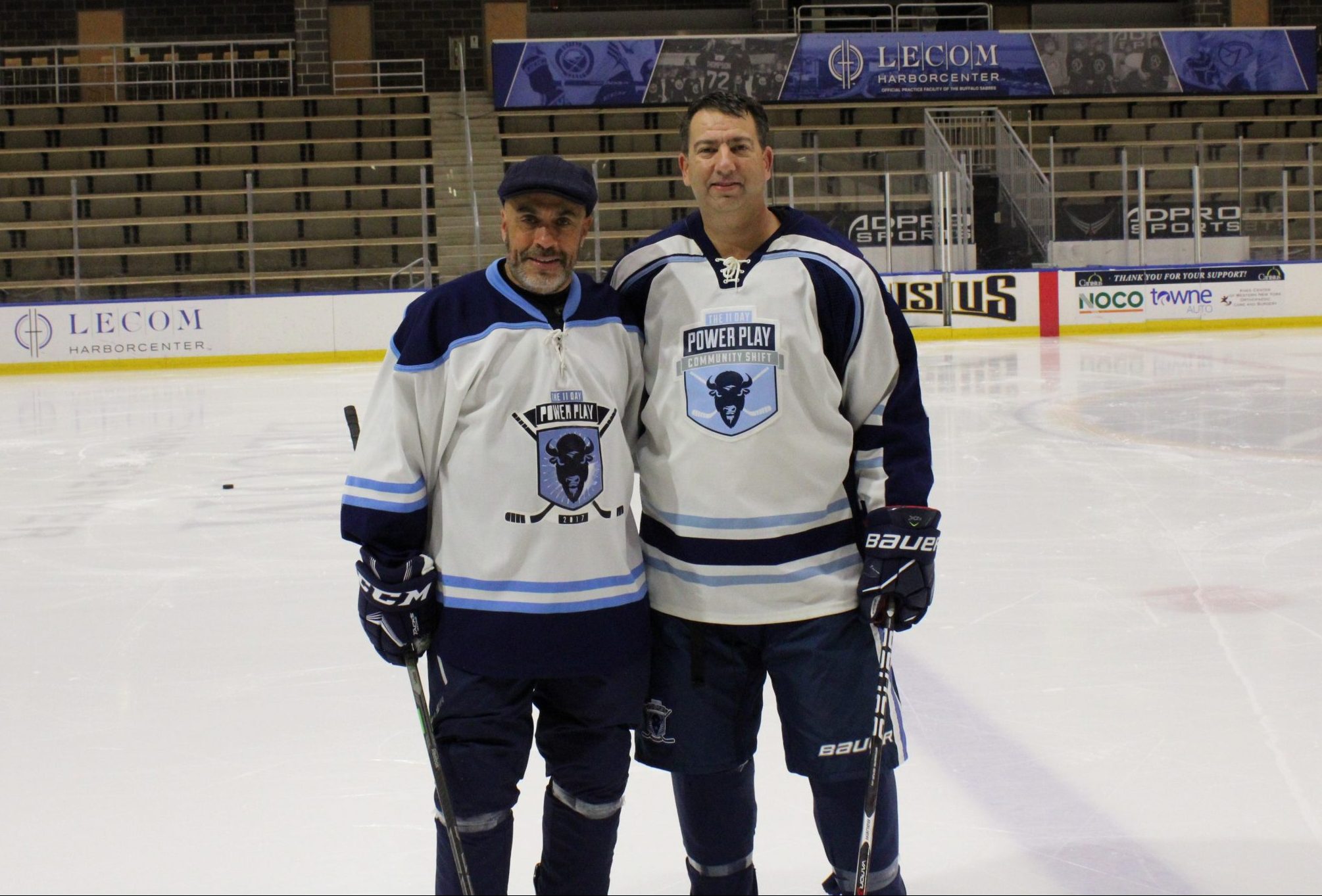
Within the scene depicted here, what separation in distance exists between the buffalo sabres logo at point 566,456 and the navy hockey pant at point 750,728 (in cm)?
21

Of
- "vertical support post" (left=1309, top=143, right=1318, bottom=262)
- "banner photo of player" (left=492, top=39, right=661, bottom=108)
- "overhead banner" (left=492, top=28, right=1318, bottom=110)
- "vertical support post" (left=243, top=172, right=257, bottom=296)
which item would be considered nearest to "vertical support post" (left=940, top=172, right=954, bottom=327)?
"vertical support post" (left=1309, top=143, right=1318, bottom=262)

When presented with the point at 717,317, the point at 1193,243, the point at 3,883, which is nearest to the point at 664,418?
the point at 717,317

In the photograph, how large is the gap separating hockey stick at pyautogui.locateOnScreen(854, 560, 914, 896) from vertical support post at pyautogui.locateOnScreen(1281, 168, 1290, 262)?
46.9 ft

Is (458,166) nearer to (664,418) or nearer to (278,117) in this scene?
(278,117)

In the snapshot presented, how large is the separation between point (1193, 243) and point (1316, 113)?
638 cm

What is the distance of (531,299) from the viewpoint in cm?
175

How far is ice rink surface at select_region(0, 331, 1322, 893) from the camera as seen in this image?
2.07 m

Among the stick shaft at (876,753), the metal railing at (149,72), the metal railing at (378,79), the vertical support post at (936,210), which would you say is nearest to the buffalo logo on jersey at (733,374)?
the stick shaft at (876,753)

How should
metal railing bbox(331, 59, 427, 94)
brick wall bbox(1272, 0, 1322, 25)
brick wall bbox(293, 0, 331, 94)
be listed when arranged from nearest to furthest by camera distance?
brick wall bbox(293, 0, 331, 94) < metal railing bbox(331, 59, 427, 94) < brick wall bbox(1272, 0, 1322, 25)

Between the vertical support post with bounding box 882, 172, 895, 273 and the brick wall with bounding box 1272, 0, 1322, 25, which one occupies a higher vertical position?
the brick wall with bounding box 1272, 0, 1322, 25

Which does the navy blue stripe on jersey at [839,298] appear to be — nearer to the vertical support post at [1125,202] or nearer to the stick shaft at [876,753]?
the stick shaft at [876,753]

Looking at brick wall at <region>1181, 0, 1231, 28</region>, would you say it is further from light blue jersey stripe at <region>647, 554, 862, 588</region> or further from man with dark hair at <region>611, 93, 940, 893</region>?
light blue jersey stripe at <region>647, 554, 862, 588</region>

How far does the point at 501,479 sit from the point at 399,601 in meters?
0.20

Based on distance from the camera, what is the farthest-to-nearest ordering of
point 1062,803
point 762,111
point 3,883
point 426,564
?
1. point 1062,803
2. point 3,883
3. point 762,111
4. point 426,564
